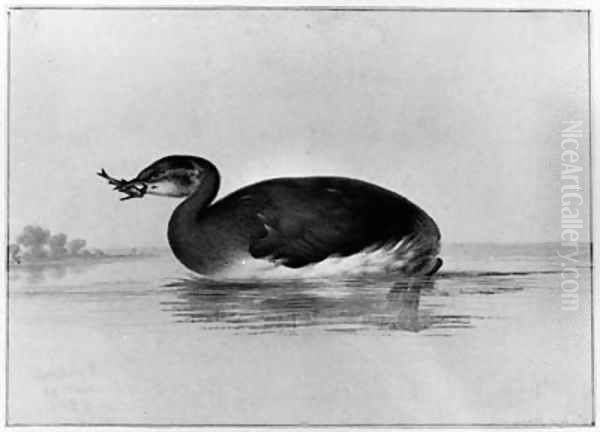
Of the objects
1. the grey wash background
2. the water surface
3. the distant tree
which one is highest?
the grey wash background

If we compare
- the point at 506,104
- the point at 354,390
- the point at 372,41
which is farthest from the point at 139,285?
the point at 506,104

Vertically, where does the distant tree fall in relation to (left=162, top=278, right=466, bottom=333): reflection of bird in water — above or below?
above

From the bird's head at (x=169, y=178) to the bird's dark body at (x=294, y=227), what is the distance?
0.09 feet

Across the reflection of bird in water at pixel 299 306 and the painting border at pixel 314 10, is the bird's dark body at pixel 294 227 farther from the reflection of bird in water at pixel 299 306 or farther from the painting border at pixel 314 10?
the painting border at pixel 314 10

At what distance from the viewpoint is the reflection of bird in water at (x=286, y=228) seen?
1109 mm

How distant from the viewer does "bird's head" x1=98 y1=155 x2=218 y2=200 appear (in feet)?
3.66

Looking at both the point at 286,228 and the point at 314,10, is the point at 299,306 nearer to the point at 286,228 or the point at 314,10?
the point at 286,228

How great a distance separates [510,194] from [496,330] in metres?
0.23

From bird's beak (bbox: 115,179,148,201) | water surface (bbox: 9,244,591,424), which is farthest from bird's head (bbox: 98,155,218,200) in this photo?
water surface (bbox: 9,244,591,424)

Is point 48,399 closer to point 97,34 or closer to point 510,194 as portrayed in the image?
point 97,34

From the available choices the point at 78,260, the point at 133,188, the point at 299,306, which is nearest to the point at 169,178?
the point at 133,188

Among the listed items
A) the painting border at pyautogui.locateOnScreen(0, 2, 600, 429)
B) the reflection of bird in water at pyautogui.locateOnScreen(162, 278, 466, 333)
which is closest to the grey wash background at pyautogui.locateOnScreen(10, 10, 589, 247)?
the painting border at pyautogui.locateOnScreen(0, 2, 600, 429)

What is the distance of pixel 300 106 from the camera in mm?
1130

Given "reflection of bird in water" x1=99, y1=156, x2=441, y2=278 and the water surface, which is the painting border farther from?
"reflection of bird in water" x1=99, y1=156, x2=441, y2=278
